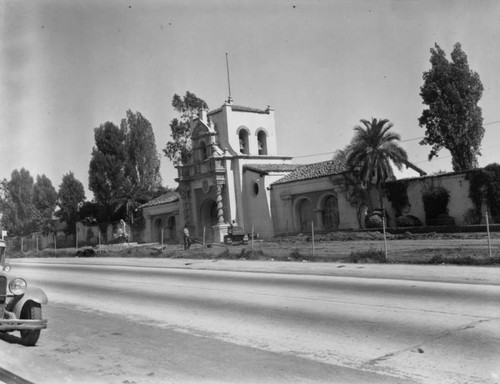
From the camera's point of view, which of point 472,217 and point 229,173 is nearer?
point 472,217

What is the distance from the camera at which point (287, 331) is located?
795 centimetres

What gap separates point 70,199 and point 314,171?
39.1 metres

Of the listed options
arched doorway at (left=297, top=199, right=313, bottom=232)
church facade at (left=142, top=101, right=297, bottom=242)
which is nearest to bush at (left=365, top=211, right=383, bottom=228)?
arched doorway at (left=297, top=199, right=313, bottom=232)

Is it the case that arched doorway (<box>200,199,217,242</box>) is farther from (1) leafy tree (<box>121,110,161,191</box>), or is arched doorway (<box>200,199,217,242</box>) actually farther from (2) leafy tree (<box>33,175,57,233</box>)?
(2) leafy tree (<box>33,175,57,233</box>)

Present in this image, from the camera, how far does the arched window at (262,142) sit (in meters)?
48.7

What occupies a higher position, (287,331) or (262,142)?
(262,142)

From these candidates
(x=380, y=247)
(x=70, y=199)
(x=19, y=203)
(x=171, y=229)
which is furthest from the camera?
(x=70, y=199)

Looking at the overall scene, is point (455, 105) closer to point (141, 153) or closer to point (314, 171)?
point (314, 171)

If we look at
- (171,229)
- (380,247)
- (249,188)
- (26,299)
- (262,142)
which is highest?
(262,142)

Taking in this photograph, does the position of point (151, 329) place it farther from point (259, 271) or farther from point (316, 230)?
point (316, 230)

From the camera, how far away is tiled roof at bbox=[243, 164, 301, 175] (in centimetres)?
4388

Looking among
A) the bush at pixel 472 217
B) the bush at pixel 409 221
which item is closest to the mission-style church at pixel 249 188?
the bush at pixel 409 221

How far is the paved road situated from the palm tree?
2083 centimetres

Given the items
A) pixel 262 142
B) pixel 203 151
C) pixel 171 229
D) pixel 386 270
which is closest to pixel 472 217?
pixel 386 270
